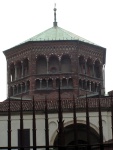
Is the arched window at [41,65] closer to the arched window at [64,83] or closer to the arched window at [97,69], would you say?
the arched window at [64,83]

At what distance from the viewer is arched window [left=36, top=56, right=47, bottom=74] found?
1709 inches

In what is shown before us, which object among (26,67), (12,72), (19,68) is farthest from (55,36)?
(12,72)

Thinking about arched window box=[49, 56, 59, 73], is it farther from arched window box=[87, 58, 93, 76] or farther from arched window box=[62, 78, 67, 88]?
arched window box=[87, 58, 93, 76]

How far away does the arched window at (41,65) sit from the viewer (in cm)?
4341

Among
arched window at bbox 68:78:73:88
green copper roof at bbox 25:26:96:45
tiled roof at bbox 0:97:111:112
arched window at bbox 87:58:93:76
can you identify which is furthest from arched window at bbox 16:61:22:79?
tiled roof at bbox 0:97:111:112

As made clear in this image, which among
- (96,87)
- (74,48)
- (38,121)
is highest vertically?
(74,48)

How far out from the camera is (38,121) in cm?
3569

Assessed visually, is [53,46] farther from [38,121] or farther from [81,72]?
[38,121]

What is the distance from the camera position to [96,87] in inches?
1756

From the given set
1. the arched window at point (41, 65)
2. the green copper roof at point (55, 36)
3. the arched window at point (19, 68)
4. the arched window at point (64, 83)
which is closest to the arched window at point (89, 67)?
the green copper roof at point (55, 36)

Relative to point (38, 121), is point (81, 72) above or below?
above

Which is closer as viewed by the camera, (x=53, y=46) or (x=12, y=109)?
(x=12, y=109)

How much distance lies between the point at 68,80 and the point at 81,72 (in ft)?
5.41

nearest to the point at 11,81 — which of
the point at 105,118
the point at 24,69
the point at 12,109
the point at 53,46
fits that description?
the point at 24,69
